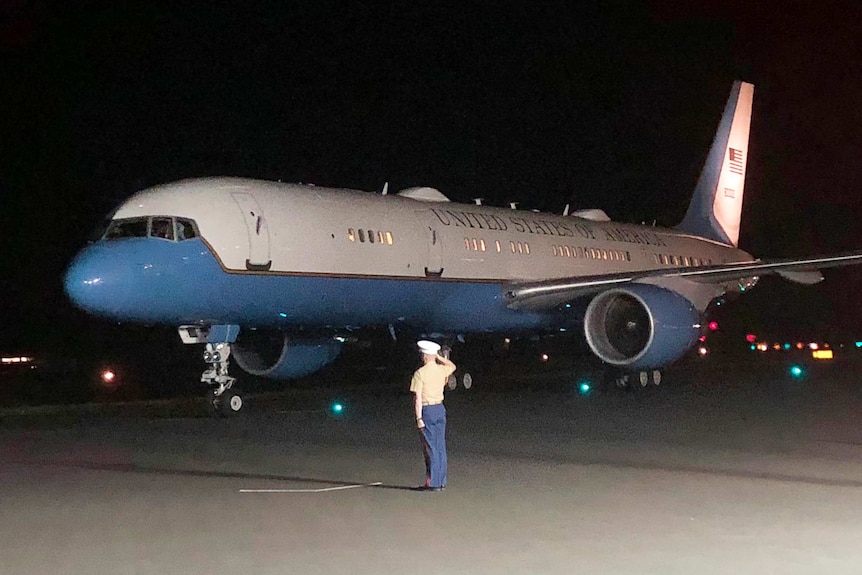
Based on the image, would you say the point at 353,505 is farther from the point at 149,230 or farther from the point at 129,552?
the point at 149,230

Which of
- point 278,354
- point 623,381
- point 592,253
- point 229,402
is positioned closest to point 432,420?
point 229,402

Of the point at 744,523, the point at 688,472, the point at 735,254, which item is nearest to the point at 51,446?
the point at 688,472

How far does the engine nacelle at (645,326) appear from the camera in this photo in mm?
17969

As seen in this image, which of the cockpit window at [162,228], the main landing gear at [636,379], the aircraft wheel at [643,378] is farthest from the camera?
the aircraft wheel at [643,378]

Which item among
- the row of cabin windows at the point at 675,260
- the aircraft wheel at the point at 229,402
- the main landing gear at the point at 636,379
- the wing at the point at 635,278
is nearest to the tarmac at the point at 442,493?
the aircraft wheel at the point at 229,402

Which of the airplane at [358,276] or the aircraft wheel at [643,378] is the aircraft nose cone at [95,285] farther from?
the aircraft wheel at [643,378]

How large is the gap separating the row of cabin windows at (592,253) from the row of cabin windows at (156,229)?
912 centimetres

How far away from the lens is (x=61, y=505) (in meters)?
8.82

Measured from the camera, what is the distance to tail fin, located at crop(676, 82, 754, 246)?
29.5 m

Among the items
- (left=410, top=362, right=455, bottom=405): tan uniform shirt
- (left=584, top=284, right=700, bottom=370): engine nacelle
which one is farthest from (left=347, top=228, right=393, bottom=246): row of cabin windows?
(left=410, top=362, right=455, bottom=405): tan uniform shirt

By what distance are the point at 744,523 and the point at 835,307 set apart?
5446cm

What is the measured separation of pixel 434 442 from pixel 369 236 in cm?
845

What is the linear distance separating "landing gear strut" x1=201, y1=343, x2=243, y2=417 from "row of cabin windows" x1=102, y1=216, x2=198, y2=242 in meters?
1.65

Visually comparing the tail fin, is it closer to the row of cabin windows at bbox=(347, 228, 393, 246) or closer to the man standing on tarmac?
the row of cabin windows at bbox=(347, 228, 393, 246)
